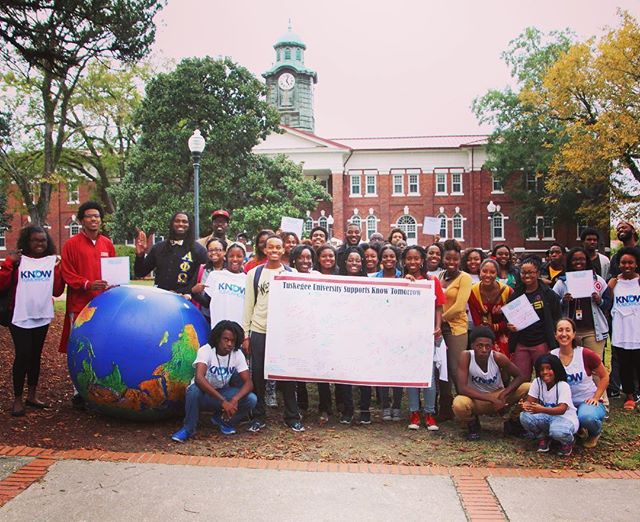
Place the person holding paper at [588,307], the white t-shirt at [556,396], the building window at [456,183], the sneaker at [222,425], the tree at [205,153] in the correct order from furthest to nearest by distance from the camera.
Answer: the building window at [456,183]
the tree at [205,153]
the person holding paper at [588,307]
the sneaker at [222,425]
the white t-shirt at [556,396]

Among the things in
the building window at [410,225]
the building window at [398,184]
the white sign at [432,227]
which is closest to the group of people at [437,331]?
the white sign at [432,227]

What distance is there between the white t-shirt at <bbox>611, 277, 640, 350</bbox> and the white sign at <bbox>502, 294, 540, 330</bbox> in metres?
1.53

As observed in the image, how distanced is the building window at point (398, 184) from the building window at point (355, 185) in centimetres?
299

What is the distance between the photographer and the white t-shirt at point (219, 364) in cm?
605

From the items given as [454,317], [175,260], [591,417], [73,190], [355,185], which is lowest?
[591,417]

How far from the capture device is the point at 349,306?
6.48 metres

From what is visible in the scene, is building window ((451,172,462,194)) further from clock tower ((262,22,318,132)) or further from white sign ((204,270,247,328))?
white sign ((204,270,247,328))

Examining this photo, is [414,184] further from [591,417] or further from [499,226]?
[591,417]

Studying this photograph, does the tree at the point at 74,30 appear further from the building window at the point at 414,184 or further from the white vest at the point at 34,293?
the building window at the point at 414,184

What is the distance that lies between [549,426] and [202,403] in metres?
3.23

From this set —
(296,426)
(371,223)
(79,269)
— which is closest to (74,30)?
(79,269)

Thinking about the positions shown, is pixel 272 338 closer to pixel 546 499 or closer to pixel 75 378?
pixel 75 378

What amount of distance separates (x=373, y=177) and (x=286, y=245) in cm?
4434

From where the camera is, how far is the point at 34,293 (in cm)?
664
